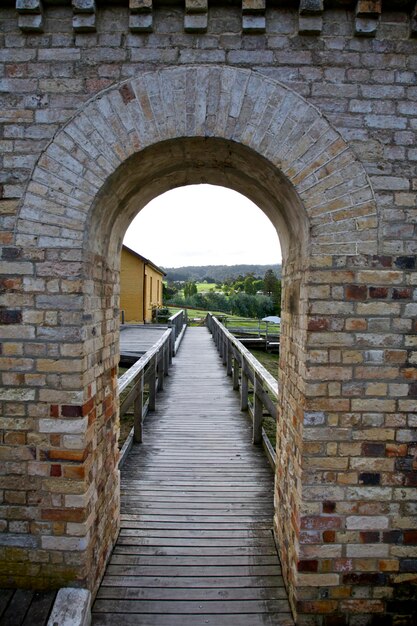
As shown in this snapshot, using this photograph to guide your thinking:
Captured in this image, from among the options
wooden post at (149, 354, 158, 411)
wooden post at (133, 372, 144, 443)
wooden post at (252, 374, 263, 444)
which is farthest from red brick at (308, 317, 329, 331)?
wooden post at (149, 354, 158, 411)

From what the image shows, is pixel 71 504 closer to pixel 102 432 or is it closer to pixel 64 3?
pixel 102 432

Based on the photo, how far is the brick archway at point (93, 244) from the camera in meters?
2.57

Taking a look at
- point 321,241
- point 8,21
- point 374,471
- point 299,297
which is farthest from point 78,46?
point 374,471

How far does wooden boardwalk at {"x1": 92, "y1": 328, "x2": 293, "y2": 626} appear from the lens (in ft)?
9.18

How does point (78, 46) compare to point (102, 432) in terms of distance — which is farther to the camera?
point (102, 432)

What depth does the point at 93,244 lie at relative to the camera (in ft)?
9.22

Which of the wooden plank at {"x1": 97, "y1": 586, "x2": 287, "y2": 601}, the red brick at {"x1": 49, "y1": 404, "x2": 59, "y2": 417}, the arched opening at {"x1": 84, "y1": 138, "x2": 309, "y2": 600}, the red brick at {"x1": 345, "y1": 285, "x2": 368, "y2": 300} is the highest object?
the arched opening at {"x1": 84, "y1": 138, "x2": 309, "y2": 600}

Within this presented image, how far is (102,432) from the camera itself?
310 centimetres

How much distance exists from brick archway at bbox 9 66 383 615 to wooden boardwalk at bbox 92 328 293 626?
A: 34 cm

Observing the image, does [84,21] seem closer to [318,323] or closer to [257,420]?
[318,323]

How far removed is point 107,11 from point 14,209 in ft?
4.82

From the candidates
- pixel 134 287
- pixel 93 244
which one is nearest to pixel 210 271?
pixel 134 287

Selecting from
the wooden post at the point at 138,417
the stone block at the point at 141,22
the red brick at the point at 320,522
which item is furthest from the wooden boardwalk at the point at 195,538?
the stone block at the point at 141,22

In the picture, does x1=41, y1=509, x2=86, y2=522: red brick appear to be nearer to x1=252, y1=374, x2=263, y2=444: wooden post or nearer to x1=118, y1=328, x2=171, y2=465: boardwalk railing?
x1=118, y1=328, x2=171, y2=465: boardwalk railing
